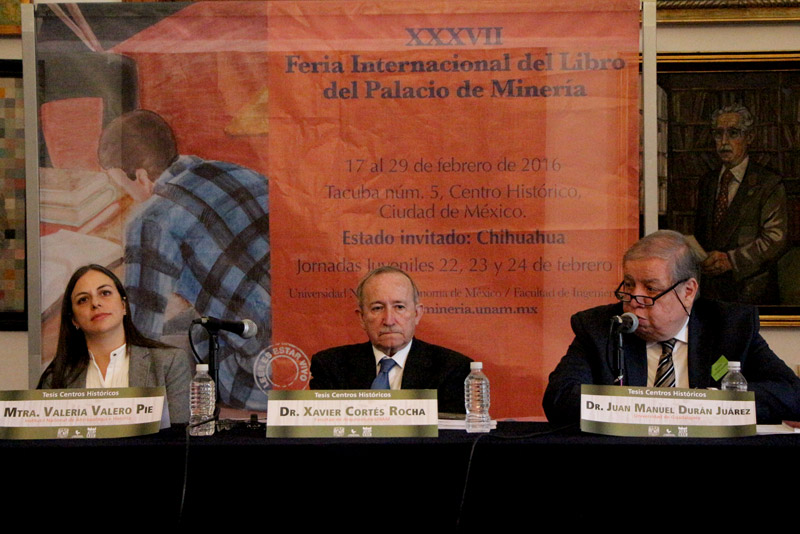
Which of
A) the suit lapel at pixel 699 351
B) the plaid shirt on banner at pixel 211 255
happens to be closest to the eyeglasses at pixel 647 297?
the suit lapel at pixel 699 351

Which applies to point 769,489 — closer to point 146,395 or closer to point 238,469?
point 238,469

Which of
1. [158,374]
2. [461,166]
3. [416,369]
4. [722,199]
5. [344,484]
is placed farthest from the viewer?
[722,199]

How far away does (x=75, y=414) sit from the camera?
2250 mm

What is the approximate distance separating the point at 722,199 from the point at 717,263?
32cm

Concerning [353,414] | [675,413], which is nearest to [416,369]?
[353,414]

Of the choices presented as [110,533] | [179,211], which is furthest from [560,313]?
[110,533]

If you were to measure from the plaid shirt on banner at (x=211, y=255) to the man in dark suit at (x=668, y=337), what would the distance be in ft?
4.64

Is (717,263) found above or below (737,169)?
→ below

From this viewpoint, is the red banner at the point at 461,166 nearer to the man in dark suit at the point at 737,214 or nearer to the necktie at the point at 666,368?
the necktie at the point at 666,368

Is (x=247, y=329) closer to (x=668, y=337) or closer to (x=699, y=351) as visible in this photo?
(x=668, y=337)

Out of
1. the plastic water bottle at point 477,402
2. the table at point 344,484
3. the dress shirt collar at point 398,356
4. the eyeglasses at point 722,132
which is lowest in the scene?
the table at point 344,484

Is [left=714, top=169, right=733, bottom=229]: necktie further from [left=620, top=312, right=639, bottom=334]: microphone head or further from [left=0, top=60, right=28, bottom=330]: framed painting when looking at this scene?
[left=0, top=60, right=28, bottom=330]: framed painting

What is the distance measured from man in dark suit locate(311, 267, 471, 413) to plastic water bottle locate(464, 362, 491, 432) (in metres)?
0.44

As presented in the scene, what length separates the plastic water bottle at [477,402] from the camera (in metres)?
2.34
